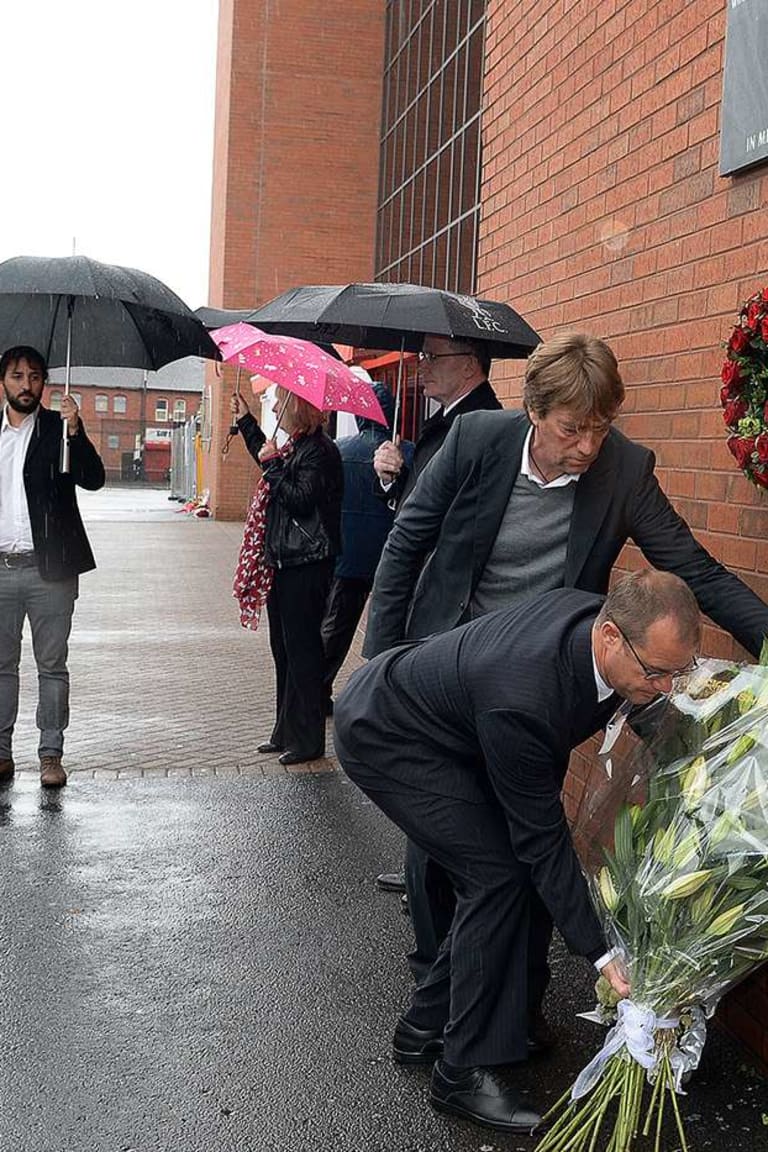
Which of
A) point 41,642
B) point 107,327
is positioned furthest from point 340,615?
point 107,327

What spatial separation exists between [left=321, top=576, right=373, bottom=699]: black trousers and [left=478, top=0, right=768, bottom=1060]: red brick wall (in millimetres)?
1744

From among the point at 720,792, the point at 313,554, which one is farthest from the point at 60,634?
the point at 720,792

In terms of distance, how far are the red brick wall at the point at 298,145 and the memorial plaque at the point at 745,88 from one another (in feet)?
68.7

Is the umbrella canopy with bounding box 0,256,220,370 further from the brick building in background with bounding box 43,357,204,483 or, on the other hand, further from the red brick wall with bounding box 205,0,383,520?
the brick building in background with bounding box 43,357,204,483

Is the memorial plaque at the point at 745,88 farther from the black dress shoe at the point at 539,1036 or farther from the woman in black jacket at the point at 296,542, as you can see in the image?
the woman in black jacket at the point at 296,542

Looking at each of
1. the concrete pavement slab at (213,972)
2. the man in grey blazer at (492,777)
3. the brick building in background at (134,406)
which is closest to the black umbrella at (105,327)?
the concrete pavement slab at (213,972)

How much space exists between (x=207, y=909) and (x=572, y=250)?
2879 mm

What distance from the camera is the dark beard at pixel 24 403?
6332 millimetres

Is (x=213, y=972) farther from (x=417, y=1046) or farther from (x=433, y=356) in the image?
(x=433, y=356)

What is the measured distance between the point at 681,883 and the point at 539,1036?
46.5 inches

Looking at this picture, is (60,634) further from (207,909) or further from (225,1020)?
(225,1020)

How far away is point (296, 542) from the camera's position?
265 inches

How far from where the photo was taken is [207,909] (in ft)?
16.2

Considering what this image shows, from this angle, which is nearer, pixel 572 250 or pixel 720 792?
pixel 720 792
